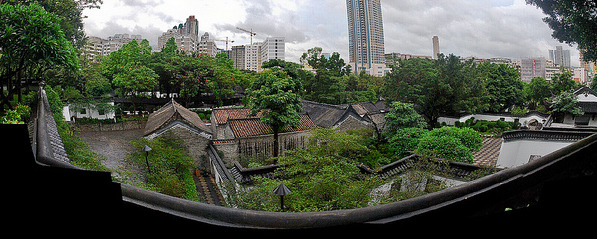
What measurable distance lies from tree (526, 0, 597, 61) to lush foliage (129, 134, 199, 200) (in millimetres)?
8177

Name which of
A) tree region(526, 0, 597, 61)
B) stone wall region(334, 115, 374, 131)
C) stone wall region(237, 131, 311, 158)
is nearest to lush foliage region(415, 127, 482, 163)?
stone wall region(237, 131, 311, 158)

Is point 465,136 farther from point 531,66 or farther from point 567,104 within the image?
point 567,104

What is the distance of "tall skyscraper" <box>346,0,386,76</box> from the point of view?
6731cm

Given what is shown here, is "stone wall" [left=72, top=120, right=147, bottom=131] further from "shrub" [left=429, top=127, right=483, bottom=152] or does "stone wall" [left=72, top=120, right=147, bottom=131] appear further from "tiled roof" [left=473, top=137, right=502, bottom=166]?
"tiled roof" [left=473, top=137, right=502, bottom=166]

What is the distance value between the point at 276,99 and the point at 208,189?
3920 mm

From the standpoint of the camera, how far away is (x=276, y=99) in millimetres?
11102

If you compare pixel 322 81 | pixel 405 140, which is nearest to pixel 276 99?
pixel 405 140

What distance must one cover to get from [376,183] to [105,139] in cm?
1537

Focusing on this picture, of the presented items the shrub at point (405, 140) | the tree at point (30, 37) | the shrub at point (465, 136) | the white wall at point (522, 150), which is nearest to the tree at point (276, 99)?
the shrub at point (405, 140)

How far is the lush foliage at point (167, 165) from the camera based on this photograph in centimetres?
855

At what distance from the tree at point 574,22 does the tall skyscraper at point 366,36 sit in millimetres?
67418

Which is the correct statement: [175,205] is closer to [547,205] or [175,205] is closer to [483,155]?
[547,205]

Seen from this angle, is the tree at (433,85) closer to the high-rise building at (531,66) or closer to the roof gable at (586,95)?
the roof gable at (586,95)

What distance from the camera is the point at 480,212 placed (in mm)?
743
